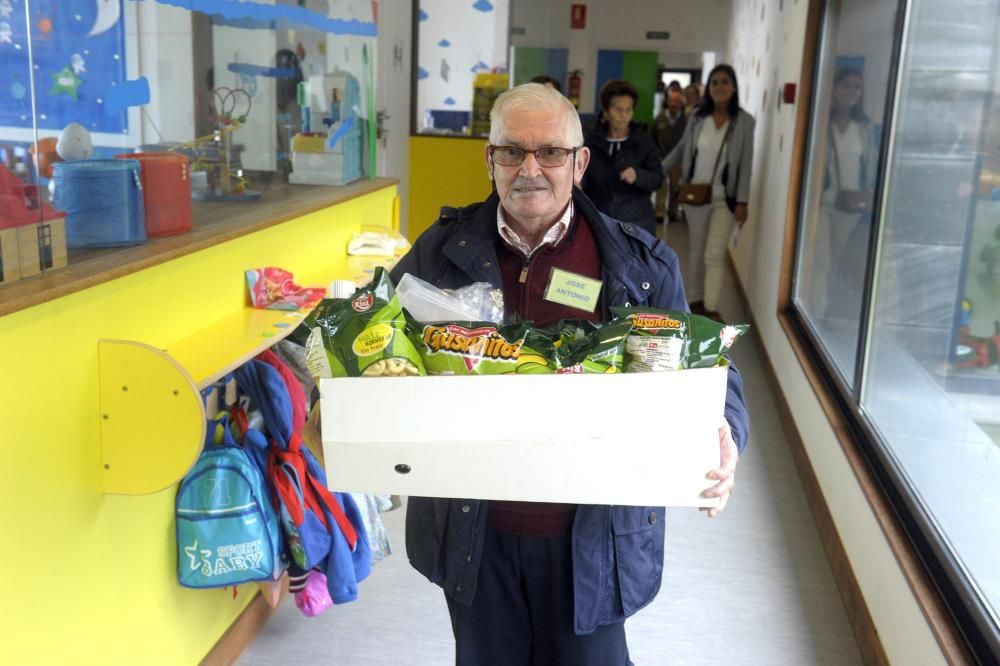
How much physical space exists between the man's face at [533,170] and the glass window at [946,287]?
1305 mm

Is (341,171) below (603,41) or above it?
below

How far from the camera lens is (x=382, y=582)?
131 inches

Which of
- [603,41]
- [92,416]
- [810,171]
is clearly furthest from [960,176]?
[603,41]

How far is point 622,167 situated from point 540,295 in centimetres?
400

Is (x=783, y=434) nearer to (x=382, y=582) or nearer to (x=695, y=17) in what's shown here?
(x=382, y=582)

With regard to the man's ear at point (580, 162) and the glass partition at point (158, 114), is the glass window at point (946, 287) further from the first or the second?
the glass partition at point (158, 114)

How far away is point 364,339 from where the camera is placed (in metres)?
1.38

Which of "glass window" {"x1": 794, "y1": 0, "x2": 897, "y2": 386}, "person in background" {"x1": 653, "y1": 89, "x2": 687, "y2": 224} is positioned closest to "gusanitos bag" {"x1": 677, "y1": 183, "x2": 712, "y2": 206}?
"glass window" {"x1": 794, "y1": 0, "x2": 897, "y2": 386}

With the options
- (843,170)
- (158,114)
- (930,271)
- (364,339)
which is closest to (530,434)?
(364,339)

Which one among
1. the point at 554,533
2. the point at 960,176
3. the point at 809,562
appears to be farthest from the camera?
the point at 809,562

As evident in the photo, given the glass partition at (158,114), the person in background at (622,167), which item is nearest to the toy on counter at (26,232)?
the glass partition at (158,114)

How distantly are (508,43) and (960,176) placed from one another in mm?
5418

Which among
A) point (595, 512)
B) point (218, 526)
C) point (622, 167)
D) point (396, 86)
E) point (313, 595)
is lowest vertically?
point (313, 595)

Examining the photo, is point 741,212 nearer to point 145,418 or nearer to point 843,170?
point 843,170
